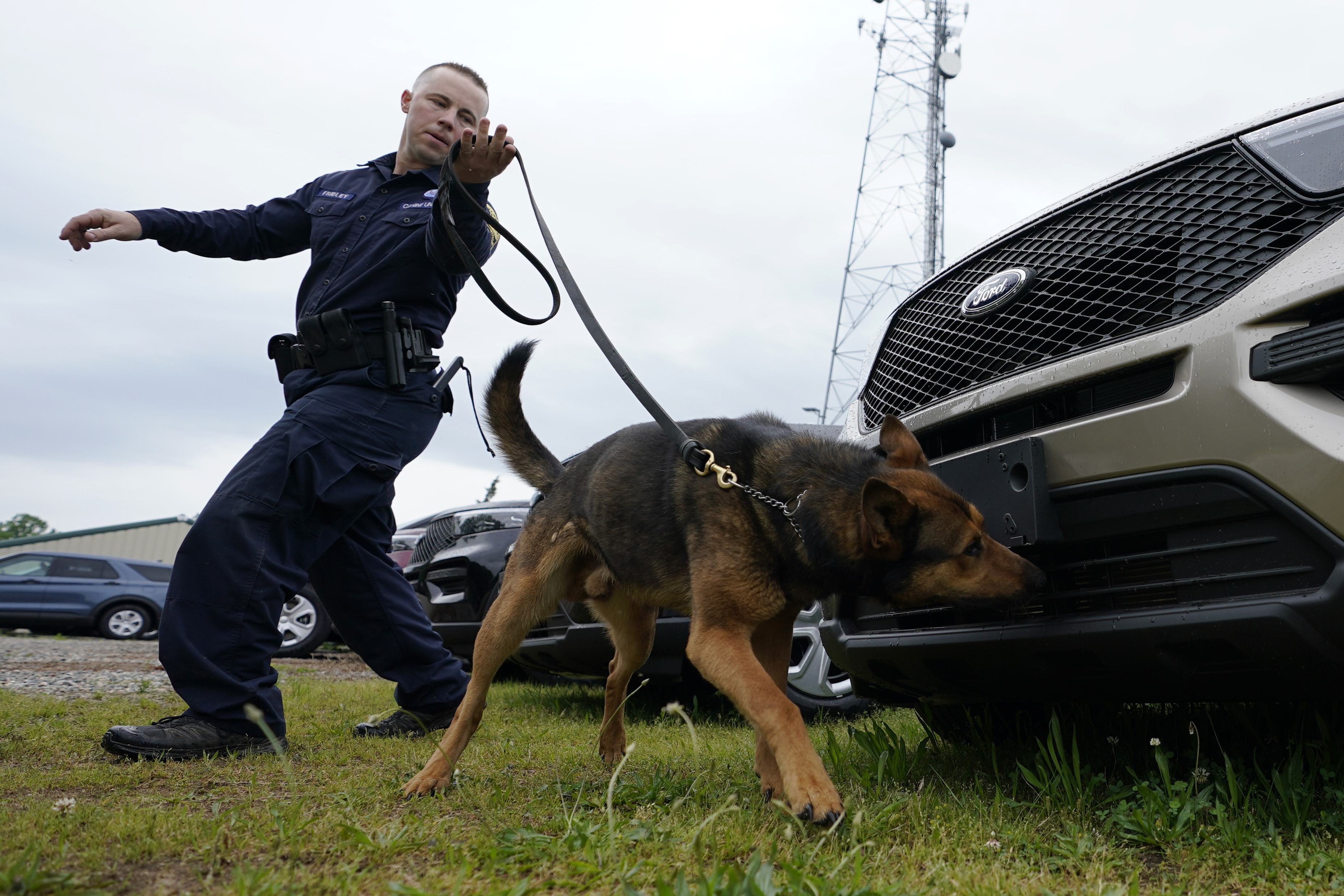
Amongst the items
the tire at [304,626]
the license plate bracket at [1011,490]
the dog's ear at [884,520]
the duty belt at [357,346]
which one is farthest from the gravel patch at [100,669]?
the license plate bracket at [1011,490]

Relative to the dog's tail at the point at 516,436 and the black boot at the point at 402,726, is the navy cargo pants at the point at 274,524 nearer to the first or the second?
the dog's tail at the point at 516,436

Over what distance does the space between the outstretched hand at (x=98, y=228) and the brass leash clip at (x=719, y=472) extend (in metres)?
2.65

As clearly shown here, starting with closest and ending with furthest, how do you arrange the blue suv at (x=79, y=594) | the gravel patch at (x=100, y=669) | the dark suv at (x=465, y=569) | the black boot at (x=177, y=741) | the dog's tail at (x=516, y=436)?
the black boot at (x=177, y=741) → the dog's tail at (x=516, y=436) → the dark suv at (x=465, y=569) → the gravel patch at (x=100, y=669) → the blue suv at (x=79, y=594)

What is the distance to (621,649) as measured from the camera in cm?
381

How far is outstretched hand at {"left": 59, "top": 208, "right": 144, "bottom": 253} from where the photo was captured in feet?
12.3

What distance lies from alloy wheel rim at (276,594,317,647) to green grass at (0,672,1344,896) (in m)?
7.59

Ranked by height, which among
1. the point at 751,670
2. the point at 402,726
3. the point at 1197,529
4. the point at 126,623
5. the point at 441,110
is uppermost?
the point at 441,110

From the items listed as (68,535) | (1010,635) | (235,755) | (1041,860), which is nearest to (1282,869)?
(1041,860)

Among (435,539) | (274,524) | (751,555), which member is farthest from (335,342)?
(435,539)

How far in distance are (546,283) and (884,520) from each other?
158 cm

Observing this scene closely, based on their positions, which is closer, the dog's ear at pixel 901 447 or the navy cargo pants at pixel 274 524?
the dog's ear at pixel 901 447

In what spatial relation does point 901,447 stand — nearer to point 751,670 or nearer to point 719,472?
point 719,472

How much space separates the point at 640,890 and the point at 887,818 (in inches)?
31.9

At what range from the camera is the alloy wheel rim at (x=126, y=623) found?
715 inches
